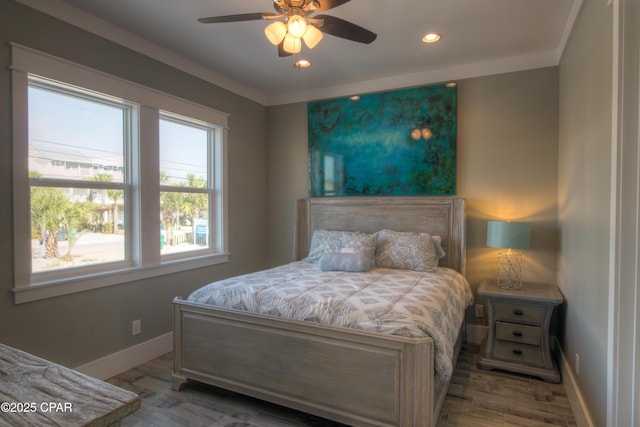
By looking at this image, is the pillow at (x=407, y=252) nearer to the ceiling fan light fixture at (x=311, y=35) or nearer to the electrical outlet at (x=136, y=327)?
the ceiling fan light fixture at (x=311, y=35)

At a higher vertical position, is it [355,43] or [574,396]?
[355,43]

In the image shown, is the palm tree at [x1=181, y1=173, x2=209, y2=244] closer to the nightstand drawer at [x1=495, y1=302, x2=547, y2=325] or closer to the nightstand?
the nightstand

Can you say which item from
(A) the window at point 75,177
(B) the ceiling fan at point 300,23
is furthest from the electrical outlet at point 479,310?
(A) the window at point 75,177

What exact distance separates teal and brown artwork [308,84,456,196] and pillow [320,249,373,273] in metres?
1.02

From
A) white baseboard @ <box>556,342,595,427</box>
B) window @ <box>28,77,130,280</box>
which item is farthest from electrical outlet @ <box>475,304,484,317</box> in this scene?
window @ <box>28,77,130,280</box>

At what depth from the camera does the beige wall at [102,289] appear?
2.17 m

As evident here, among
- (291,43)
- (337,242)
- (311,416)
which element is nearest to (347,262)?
(337,242)

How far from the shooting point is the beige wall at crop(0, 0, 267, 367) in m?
2.17

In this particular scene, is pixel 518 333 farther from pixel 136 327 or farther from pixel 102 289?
pixel 102 289

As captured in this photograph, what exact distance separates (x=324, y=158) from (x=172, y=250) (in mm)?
1990

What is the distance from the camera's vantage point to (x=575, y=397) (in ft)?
7.29

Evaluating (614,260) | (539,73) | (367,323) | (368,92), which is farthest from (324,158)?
(614,260)

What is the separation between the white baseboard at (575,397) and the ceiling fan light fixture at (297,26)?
2.62 m

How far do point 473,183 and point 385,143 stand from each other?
1.01m
